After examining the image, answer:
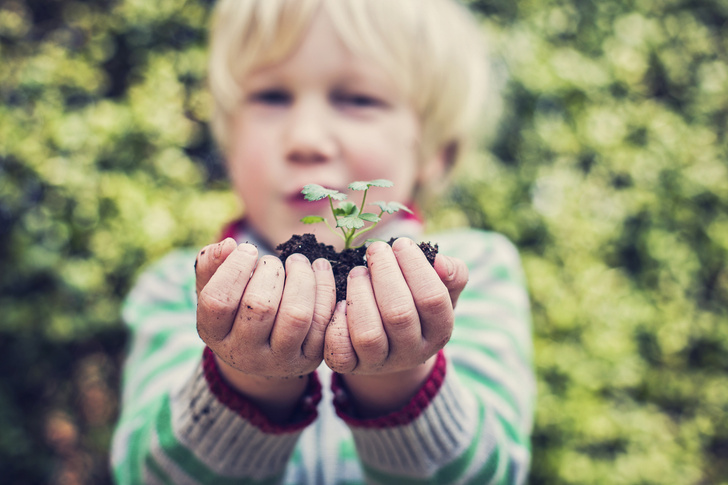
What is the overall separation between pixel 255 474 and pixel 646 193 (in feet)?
6.69

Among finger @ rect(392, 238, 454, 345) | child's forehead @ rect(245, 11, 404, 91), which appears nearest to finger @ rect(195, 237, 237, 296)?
finger @ rect(392, 238, 454, 345)

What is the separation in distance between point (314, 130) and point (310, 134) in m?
0.02

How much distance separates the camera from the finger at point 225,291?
22.1 inches

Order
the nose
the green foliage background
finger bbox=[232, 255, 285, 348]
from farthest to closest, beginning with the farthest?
the green foliage background < the nose < finger bbox=[232, 255, 285, 348]

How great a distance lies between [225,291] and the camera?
0.56 m

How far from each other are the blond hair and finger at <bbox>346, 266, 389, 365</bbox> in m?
0.79

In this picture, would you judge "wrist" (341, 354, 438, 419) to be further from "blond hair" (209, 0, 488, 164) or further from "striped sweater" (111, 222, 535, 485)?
"blond hair" (209, 0, 488, 164)

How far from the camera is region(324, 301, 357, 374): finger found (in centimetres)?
58

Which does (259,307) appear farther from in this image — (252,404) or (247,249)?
(252,404)

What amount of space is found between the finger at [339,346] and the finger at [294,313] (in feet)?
0.10

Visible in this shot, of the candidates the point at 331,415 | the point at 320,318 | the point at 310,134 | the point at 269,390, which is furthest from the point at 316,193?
the point at 331,415

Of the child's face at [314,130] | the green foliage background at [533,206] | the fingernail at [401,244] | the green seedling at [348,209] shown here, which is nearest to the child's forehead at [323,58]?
the child's face at [314,130]

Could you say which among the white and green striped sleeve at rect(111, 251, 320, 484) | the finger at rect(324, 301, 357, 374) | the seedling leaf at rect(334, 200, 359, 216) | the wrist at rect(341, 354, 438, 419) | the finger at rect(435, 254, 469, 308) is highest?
the seedling leaf at rect(334, 200, 359, 216)

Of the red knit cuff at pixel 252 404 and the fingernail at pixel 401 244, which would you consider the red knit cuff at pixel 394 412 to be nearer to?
the red knit cuff at pixel 252 404
